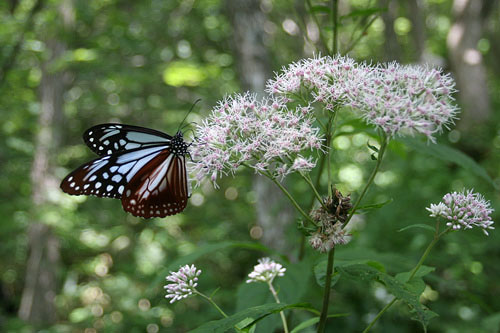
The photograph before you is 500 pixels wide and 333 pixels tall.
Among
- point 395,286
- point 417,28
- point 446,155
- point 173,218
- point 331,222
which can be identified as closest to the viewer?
point 395,286

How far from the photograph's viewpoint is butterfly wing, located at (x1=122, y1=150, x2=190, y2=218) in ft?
7.28

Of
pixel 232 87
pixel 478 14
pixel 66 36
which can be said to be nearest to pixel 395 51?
pixel 478 14

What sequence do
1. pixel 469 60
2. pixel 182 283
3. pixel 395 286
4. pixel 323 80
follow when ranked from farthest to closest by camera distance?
pixel 469 60 → pixel 323 80 → pixel 182 283 → pixel 395 286

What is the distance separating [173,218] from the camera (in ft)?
25.3

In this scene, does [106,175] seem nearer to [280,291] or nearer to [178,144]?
[178,144]

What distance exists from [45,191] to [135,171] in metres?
3.39

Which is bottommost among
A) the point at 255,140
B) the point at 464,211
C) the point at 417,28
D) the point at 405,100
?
the point at 464,211

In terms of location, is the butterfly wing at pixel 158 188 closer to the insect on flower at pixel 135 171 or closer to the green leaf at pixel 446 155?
the insect on flower at pixel 135 171

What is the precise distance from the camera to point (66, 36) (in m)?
5.18

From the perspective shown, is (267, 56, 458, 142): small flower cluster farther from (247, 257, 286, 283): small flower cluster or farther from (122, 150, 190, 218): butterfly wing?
(122, 150, 190, 218): butterfly wing

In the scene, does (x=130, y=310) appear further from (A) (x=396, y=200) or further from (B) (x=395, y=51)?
(B) (x=395, y=51)

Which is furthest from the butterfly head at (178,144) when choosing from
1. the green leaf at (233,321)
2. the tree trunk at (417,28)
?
the tree trunk at (417,28)

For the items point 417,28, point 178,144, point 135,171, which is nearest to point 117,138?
point 135,171

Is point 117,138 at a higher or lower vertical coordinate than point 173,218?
higher
